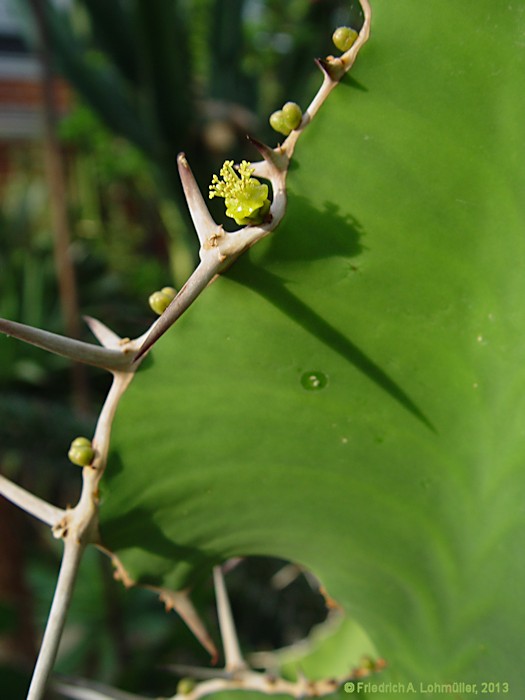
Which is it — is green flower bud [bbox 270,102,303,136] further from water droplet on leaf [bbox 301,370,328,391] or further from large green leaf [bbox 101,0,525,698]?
water droplet on leaf [bbox 301,370,328,391]

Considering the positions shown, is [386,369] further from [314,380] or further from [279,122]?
[279,122]

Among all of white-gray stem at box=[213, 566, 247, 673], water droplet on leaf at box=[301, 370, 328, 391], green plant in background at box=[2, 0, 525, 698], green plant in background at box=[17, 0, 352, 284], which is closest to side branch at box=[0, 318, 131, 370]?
green plant in background at box=[2, 0, 525, 698]

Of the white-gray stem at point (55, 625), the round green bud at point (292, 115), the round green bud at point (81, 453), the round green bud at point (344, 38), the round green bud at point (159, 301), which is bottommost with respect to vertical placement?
the white-gray stem at point (55, 625)

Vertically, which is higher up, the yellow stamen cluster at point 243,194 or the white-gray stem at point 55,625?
the yellow stamen cluster at point 243,194

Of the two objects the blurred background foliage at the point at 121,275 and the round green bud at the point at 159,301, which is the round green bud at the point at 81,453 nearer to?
the round green bud at the point at 159,301

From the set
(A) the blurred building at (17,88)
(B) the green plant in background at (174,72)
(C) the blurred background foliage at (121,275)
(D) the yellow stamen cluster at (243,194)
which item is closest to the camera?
(D) the yellow stamen cluster at (243,194)

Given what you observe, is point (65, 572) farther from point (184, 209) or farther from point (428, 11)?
point (184, 209)

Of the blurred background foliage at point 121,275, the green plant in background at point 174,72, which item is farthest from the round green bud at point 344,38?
the green plant in background at point 174,72

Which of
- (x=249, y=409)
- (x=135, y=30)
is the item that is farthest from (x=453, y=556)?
(x=135, y=30)

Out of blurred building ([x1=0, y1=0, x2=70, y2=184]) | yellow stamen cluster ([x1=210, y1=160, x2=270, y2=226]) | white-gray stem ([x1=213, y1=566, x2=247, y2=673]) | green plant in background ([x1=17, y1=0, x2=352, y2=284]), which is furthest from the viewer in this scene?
blurred building ([x1=0, y1=0, x2=70, y2=184])
